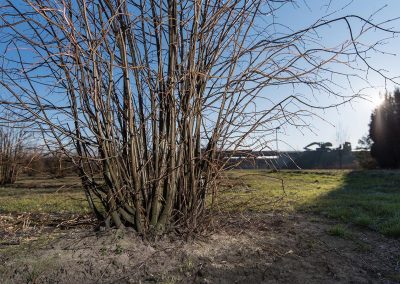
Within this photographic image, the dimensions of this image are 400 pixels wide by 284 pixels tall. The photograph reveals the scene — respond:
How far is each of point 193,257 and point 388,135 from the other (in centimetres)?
2502

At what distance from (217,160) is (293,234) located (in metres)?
1.26

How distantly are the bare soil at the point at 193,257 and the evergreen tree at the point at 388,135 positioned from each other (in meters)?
23.1

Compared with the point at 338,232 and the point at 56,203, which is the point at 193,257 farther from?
the point at 56,203

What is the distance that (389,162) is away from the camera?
25.8m

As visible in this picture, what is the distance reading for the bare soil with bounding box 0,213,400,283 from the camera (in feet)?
10.6

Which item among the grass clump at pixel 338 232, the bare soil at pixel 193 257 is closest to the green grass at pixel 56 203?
the bare soil at pixel 193 257

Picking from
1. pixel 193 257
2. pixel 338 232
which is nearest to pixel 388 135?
pixel 338 232

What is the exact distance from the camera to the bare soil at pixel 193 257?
10.6 ft

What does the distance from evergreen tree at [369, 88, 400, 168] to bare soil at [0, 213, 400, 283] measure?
23.1m

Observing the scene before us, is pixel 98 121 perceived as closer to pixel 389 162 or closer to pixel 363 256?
pixel 363 256

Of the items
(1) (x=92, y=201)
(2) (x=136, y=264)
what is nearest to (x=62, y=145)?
(1) (x=92, y=201)

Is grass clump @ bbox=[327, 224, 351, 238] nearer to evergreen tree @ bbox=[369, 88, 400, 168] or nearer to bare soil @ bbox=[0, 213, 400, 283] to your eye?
bare soil @ bbox=[0, 213, 400, 283]

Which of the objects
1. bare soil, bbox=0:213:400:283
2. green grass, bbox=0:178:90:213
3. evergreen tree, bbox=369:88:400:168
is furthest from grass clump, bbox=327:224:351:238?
evergreen tree, bbox=369:88:400:168

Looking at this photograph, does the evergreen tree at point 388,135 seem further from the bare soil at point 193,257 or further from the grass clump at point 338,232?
the bare soil at point 193,257
